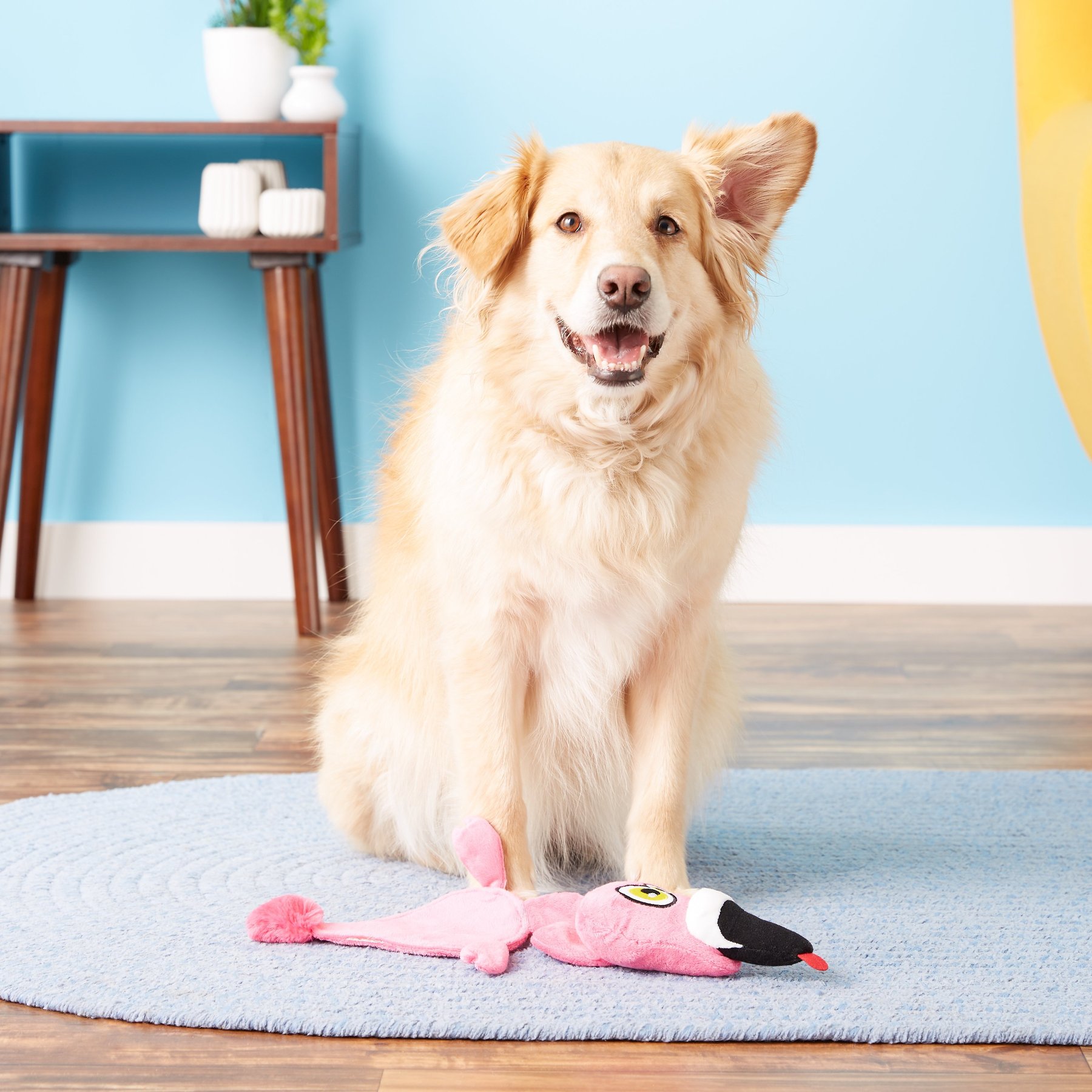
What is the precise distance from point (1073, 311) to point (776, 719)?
2.95 feet

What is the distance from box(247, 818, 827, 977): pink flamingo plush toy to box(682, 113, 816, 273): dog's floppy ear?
30.1 inches

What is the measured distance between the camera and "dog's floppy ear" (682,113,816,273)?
161cm

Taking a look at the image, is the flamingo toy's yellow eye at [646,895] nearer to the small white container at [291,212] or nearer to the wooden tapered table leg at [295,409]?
the wooden tapered table leg at [295,409]

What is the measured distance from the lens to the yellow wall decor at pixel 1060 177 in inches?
90.7

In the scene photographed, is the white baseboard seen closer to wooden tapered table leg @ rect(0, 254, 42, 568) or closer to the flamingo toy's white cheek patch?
→ wooden tapered table leg @ rect(0, 254, 42, 568)

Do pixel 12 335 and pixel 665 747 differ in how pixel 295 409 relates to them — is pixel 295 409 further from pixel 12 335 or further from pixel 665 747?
pixel 665 747

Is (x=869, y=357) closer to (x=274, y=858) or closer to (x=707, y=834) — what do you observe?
(x=707, y=834)

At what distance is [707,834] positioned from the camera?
1.97 metres

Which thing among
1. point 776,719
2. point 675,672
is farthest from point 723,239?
point 776,719

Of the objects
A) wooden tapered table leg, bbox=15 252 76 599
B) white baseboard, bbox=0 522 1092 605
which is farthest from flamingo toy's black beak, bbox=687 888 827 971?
wooden tapered table leg, bbox=15 252 76 599

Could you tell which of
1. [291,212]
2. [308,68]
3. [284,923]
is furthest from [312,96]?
[284,923]

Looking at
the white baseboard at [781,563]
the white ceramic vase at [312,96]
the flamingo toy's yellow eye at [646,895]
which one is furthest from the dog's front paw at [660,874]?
the white ceramic vase at [312,96]

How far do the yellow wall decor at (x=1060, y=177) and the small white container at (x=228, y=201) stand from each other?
1661mm

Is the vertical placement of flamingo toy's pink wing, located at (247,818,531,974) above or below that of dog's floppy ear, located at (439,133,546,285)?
below
